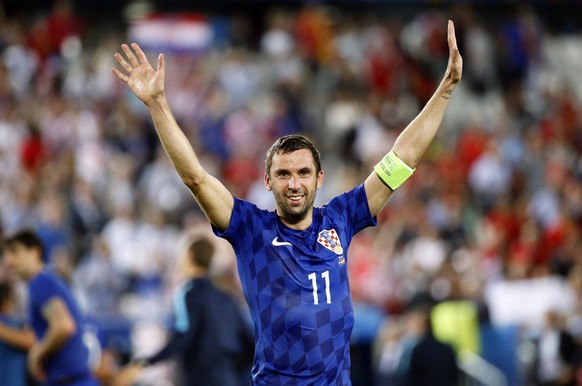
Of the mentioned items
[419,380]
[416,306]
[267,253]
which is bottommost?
[419,380]

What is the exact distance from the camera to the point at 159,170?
631 inches

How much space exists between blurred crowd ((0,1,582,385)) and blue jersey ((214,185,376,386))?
5.55 m

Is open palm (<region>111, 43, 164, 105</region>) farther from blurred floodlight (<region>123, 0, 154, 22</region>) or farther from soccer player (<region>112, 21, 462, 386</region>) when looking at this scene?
blurred floodlight (<region>123, 0, 154, 22</region>)

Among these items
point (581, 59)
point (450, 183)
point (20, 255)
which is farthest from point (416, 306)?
point (581, 59)

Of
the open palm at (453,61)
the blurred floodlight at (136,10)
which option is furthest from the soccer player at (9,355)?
the blurred floodlight at (136,10)

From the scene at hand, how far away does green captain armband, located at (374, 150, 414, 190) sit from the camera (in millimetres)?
5840

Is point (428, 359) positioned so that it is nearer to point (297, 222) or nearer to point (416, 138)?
point (416, 138)

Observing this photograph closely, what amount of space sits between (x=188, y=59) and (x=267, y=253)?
544 inches

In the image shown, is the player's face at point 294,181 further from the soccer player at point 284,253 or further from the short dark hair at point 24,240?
the short dark hair at point 24,240

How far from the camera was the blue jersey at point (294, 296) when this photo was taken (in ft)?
17.6

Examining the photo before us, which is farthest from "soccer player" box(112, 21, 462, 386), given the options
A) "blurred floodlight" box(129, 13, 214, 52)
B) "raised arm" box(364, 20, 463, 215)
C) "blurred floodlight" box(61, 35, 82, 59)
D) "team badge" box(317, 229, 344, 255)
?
"blurred floodlight" box(129, 13, 214, 52)

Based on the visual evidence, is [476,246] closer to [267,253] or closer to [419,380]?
[419,380]

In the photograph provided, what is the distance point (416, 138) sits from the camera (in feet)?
19.4

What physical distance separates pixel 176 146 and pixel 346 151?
42.6 ft
